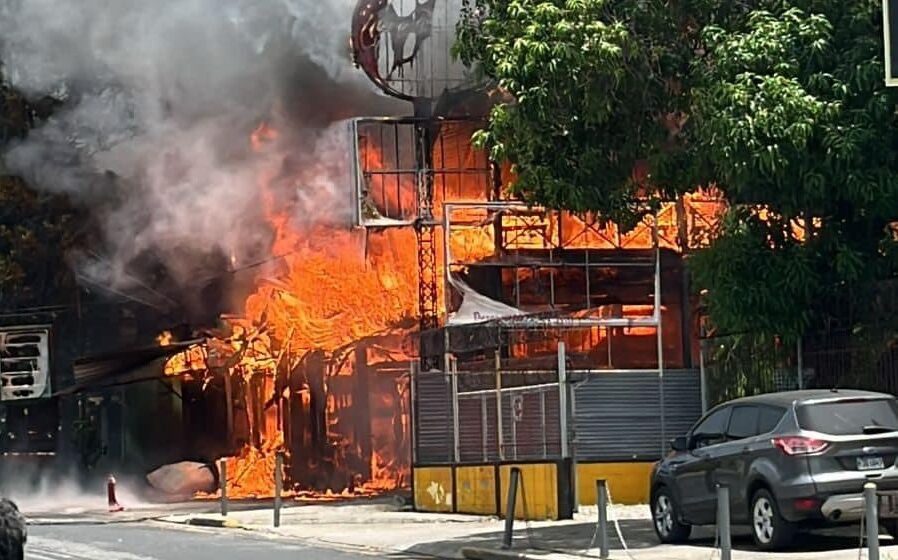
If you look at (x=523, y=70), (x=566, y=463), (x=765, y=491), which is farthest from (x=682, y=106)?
(x=566, y=463)

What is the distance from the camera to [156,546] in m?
21.6

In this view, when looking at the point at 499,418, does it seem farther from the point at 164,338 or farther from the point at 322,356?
the point at 164,338

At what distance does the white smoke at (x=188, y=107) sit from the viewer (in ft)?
110

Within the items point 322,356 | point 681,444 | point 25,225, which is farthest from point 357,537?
point 25,225

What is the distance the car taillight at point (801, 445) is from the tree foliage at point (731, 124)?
8.21 feet

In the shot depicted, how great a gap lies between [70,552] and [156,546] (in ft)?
4.22

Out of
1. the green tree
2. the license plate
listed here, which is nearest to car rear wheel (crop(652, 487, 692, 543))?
the license plate

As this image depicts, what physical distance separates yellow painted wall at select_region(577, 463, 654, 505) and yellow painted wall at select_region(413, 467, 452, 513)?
2.76 meters

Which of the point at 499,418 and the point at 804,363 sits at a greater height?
the point at 804,363

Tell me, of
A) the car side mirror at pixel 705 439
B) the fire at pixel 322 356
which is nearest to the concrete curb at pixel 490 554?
the car side mirror at pixel 705 439

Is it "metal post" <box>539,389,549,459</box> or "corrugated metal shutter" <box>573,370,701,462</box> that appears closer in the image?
"metal post" <box>539,389,549,459</box>

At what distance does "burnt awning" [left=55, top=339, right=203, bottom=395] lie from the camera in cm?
3753

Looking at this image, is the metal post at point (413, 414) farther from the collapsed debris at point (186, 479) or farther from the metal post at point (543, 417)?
the collapsed debris at point (186, 479)

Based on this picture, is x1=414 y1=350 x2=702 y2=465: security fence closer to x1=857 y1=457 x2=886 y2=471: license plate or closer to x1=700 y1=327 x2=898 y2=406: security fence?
x1=700 y1=327 x2=898 y2=406: security fence
